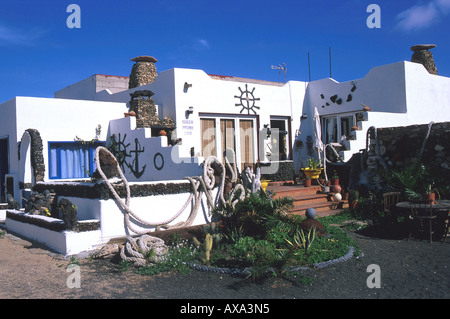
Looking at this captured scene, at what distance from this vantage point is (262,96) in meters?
14.6

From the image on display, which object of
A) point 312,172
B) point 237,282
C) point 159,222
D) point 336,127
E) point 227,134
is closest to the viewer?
point 237,282

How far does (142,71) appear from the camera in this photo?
631 inches

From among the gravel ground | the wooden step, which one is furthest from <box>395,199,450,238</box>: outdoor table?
the wooden step

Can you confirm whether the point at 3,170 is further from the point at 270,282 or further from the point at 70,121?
the point at 270,282

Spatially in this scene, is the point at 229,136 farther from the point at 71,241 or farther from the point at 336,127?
the point at 71,241

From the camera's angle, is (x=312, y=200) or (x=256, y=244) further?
(x=312, y=200)

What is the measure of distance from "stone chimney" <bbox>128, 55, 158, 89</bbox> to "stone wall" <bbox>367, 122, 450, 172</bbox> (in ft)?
30.0

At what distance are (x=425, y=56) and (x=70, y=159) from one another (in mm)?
14911

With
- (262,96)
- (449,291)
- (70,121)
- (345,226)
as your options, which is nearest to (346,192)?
(345,226)

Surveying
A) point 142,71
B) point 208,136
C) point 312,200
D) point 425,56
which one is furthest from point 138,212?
point 425,56

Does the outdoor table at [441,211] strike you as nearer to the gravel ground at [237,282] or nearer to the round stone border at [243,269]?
the gravel ground at [237,282]

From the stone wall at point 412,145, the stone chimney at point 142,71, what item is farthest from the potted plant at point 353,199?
the stone chimney at point 142,71

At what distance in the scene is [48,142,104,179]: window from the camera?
12.2 meters

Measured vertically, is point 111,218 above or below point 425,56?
below
